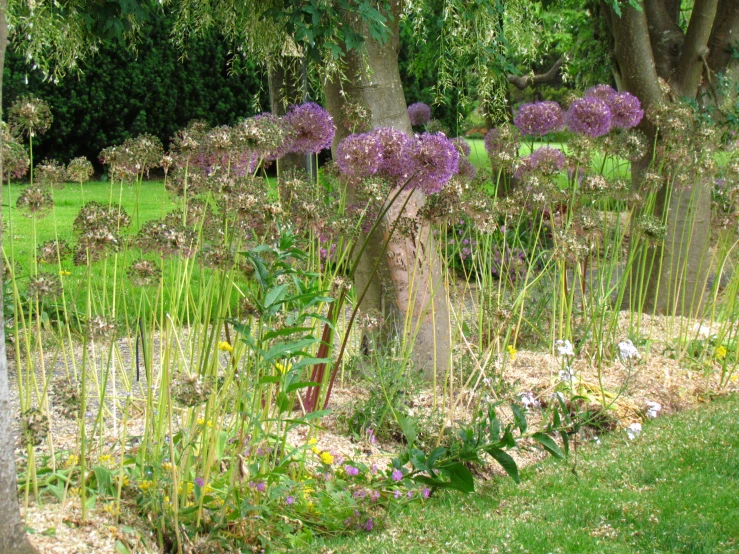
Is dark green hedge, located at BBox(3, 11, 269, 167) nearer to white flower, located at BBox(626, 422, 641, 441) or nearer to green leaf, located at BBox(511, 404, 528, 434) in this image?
white flower, located at BBox(626, 422, 641, 441)

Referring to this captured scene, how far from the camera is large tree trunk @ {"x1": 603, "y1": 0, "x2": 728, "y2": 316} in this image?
20.6ft

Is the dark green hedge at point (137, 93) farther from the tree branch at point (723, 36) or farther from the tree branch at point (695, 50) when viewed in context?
the tree branch at point (723, 36)

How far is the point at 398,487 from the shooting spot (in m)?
3.18

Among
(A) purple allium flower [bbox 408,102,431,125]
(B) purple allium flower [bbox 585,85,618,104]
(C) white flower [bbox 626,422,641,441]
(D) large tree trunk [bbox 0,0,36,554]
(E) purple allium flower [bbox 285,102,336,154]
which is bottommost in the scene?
(C) white flower [bbox 626,422,641,441]

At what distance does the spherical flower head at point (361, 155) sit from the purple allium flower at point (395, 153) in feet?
0.13

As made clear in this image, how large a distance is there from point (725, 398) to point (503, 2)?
2.80m

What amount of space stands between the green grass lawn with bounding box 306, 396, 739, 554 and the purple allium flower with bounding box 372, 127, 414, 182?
130 cm

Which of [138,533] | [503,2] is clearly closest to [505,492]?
[138,533]

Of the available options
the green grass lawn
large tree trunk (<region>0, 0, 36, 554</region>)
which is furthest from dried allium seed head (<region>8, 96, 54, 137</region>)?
the green grass lawn

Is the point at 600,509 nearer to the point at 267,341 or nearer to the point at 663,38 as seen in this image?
the point at 267,341

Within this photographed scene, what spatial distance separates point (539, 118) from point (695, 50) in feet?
9.52

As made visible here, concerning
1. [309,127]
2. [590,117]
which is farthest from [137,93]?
[309,127]

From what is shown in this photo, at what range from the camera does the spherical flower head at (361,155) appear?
3.16 metres

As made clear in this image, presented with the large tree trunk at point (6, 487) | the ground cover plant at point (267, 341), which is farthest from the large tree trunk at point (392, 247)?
the large tree trunk at point (6, 487)
